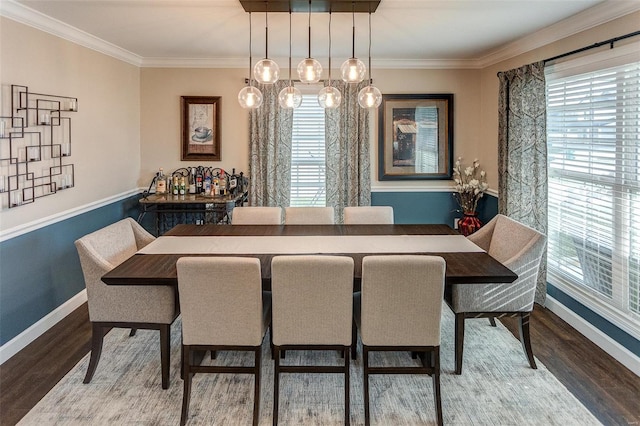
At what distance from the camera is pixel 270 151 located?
5449mm

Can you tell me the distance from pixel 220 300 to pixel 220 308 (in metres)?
0.05

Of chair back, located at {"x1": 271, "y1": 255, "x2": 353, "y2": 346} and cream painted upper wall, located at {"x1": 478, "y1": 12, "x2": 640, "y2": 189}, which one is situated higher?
cream painted upper wall, located at {"x1": 478, "y1": 12, "x2": 640, "y2": 189}

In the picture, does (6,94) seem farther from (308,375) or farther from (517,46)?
(517,46)

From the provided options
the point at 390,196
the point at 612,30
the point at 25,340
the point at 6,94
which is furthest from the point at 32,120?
the point at 612,30

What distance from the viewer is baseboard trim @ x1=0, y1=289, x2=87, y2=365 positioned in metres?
3.14

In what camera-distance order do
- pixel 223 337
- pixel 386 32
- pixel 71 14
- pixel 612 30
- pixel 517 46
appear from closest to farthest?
1. pixel 223 337
2. pixel 612 30
3. pixel 71 14
4. pixel 386 32
5. pixel 517 46

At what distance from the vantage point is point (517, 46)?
176 inches

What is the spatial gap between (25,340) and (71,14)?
250 centimetres

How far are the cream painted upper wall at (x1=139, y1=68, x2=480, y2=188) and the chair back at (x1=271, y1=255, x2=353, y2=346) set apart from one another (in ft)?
11.2

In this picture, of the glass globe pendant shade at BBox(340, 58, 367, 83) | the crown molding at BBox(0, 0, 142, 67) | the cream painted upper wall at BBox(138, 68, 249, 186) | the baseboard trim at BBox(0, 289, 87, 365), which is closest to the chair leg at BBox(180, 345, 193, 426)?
the baseboard trim at BBox(0, 289, 87, 365)

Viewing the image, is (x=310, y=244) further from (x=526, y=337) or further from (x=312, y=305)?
(x=526, y=337)

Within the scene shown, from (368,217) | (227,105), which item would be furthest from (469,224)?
(227,105)

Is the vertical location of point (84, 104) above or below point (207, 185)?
above

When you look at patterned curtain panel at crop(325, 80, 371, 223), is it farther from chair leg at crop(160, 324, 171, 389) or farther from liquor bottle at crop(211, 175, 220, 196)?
chair leg at crop(160, 324, 171, 389)
